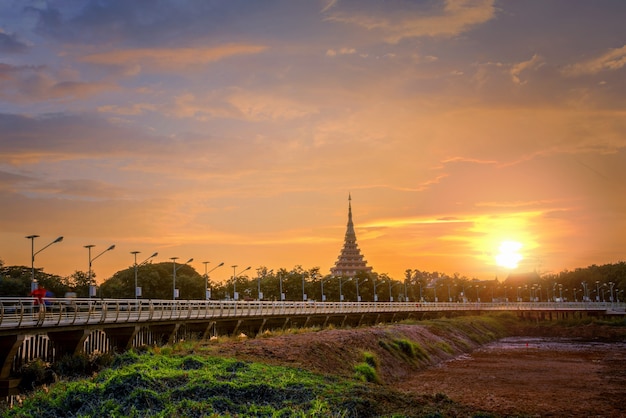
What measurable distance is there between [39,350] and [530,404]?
27236 millimetres

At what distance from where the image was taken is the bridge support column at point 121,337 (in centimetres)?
4247

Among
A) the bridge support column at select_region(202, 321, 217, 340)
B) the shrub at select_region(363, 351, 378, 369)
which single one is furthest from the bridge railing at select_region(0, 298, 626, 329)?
the shrub at select_region(363, 351, 378, 369)

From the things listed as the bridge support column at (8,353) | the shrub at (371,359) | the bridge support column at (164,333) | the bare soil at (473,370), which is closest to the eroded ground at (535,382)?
the bare soil at (473,370)

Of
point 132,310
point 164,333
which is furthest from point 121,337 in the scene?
point 132,310

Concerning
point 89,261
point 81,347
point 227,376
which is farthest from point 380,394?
point 89,261

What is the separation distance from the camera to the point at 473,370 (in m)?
60.8

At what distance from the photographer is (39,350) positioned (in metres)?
36.1

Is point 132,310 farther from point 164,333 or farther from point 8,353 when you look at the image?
point 8,353

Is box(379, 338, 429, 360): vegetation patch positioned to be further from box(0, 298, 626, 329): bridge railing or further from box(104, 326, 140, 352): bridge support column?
box(104, 326, 140, 352): bridge support column

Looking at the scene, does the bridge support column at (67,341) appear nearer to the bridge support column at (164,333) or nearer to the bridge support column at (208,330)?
the bridge support column at (164,333)

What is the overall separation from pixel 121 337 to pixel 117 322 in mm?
2385

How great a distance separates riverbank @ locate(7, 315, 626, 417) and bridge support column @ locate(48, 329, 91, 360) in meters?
2.93

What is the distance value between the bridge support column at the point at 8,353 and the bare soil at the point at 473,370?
1167 centimetres

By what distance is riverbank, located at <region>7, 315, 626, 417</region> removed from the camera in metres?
27.7
